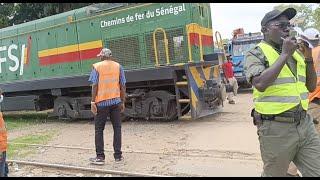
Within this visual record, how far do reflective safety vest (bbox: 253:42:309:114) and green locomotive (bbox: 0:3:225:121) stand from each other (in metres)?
6.82

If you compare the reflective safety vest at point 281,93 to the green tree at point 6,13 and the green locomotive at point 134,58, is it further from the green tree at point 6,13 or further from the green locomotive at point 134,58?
the green tree at point 6,13

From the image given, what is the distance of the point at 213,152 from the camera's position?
764cm

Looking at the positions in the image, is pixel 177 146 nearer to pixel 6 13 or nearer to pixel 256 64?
pixel 256 64

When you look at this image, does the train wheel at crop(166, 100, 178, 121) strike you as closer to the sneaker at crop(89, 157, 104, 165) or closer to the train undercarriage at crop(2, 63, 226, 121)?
the train undercarriage at crop(2, 63, 226, 121)

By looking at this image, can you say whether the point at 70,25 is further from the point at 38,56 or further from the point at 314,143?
the point at 314,143

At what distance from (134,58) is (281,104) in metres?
8.18

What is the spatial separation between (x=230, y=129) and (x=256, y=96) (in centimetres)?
581

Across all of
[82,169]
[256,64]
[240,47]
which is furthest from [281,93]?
[240,47]

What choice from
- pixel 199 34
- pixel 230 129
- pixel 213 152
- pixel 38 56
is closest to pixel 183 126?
pixel 230 129

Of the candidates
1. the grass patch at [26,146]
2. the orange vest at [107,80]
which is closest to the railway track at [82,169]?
the grass patch at [26,146]

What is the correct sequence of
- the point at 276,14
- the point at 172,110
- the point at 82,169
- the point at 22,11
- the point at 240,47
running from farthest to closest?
the point at 240,47 → the point at 22,11 → the point at 172,110 → the point at 82,169 → the point at 276,14

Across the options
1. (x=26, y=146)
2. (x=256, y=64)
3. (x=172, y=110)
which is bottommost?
(x=26, y=146)

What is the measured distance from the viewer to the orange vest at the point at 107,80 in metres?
7.53

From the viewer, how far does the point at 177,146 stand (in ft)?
27.7
